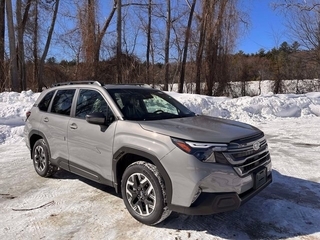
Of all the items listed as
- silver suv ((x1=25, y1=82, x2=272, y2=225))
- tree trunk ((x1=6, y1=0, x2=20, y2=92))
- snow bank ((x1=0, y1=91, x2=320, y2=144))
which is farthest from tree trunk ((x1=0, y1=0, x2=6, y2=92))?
silver suv ((x1=25, y1=82, x2=272, y2=225))

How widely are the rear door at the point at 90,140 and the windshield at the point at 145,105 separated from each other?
217 millimetres

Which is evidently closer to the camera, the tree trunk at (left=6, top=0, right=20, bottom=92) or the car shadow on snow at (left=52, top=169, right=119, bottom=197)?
the car shadow on snow at (left=52, top=169, right=119, bottom=197)

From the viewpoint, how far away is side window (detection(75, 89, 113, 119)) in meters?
3.96

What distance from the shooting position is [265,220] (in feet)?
11.5

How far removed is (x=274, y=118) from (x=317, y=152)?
5.38 metres

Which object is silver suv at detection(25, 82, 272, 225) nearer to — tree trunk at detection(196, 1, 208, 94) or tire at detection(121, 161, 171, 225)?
tire at detection(121, 161, 171, 225)

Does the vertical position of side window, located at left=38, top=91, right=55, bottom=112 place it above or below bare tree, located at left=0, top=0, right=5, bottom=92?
below

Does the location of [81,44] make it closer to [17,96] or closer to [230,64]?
[17,96]

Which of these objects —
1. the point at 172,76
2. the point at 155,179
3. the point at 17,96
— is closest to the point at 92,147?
the point at 155,179

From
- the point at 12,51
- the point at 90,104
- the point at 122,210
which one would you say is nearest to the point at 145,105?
the point at 90,104

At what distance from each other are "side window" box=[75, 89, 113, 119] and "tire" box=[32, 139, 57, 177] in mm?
1161

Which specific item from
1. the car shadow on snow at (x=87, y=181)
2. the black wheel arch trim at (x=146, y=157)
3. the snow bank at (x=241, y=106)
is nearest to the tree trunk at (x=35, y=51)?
the snow bank at (x=241, y=106)

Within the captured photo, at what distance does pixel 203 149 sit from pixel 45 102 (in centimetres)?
347

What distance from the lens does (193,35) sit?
18.3 metres
